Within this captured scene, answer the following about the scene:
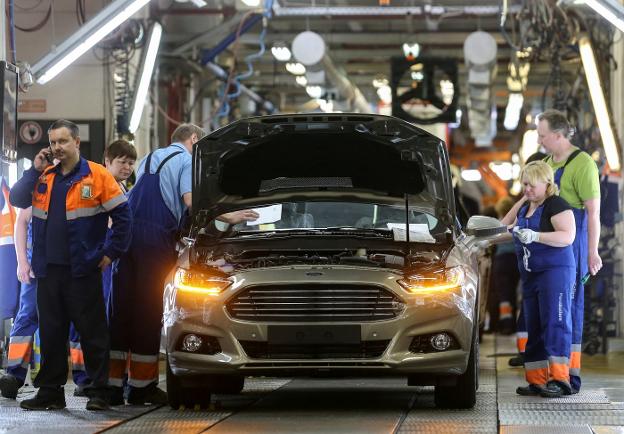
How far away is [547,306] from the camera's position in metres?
9.43

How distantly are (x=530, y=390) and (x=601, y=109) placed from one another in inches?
253

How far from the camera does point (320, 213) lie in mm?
8930

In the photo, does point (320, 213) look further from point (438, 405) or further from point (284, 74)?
point (284, 74)

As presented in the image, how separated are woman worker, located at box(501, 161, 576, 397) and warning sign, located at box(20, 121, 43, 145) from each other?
844 cm

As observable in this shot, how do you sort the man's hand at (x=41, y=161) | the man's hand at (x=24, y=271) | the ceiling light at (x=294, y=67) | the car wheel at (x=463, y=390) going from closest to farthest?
1. the car wheel at (x=463, y=390)
2. the man's hand at (x=41, y=161)
3. the man's hand at (x=24, y=271)
4. the ceiling light at (x=294, y=67)

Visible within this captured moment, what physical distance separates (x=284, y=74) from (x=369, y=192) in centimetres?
2043

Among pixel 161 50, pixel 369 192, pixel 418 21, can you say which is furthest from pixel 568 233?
pixel 418 21

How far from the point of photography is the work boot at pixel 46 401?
8625mm

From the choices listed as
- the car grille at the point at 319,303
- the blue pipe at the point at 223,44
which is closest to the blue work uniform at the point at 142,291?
the car grille at the point at 319,303

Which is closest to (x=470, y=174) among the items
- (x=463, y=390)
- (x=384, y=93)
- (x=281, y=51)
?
(x=384, y=93)

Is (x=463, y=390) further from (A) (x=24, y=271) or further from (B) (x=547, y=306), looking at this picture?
(A) (x=24, y=271)

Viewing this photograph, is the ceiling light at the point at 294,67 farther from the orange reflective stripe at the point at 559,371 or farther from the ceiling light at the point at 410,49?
the orange reflective stripe at the point at 559,371

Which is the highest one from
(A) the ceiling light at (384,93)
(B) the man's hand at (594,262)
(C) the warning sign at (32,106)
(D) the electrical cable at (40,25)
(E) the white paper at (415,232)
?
(D) the electrical cable at (40,25)

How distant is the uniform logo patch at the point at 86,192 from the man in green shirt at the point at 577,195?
10.4 ft
